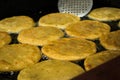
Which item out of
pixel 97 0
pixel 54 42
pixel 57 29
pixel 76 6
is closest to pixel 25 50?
pixel 54 42

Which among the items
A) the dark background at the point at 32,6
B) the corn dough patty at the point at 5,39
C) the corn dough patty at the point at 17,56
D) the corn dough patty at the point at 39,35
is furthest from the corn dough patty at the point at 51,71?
the dark background at the point at 32,6

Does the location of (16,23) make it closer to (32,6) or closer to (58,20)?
(32,6)

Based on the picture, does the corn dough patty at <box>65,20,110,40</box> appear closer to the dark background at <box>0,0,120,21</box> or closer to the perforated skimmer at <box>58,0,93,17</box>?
the perforated skimmer at <box>58,0,93,17</box>

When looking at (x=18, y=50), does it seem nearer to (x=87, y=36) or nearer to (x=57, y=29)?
(x=57, y=29)

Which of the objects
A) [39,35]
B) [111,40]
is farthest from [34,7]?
[111,40]

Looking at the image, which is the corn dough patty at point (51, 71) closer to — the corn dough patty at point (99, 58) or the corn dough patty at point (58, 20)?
the corn dough patty at point (99, 58)

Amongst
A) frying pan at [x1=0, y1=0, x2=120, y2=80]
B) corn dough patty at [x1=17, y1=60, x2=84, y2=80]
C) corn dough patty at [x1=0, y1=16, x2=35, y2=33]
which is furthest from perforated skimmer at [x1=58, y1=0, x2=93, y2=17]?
corn dough patty at [x1=17, y1=60, x2=84, y2=80]
